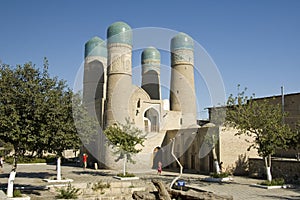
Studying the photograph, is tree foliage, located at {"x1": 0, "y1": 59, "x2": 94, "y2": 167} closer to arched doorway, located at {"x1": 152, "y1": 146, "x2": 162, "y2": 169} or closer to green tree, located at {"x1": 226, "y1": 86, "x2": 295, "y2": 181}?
green tree, located at {"x1": 226, "y1": 86, "x2": 295, "y2": 181}

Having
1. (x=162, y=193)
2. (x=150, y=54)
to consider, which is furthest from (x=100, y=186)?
(x=150, y=54)

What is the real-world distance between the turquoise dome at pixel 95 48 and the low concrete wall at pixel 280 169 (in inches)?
859

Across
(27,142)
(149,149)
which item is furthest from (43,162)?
(27,142)

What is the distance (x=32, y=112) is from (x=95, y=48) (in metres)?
26.7

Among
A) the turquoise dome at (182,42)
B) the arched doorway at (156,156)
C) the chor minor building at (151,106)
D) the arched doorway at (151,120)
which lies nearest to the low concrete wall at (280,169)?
the chor minor building at (151,106)

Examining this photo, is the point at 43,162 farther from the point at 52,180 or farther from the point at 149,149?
the point at 52,180

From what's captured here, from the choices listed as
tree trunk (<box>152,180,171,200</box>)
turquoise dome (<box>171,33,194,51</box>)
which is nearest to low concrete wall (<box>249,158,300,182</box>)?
tree trunk (<box>152,180,171,200</box>)

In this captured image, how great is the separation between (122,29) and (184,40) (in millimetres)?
7209

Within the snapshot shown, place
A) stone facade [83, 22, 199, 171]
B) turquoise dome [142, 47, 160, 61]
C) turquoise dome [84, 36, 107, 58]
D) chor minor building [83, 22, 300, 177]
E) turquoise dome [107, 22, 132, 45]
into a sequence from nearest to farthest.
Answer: chor minor building [83, 22, 300, 177] < stone facade [83, 22, 199, 171] < turquoise dome [107, 22, 132, 45] < turquoise dome [84, 36, 107, 58] < turquoise dome [142, 47, 160, 61]

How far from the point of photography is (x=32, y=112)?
12.1 metres

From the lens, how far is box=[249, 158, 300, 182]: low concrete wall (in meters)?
18.9

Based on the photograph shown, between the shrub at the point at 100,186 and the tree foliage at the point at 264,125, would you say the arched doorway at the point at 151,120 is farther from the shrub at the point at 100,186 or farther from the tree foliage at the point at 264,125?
the shrub at the point at 100,186

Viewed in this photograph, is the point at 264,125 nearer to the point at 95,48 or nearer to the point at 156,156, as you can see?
the point at 156,156

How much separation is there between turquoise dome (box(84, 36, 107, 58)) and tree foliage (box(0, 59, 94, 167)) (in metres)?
25.2
